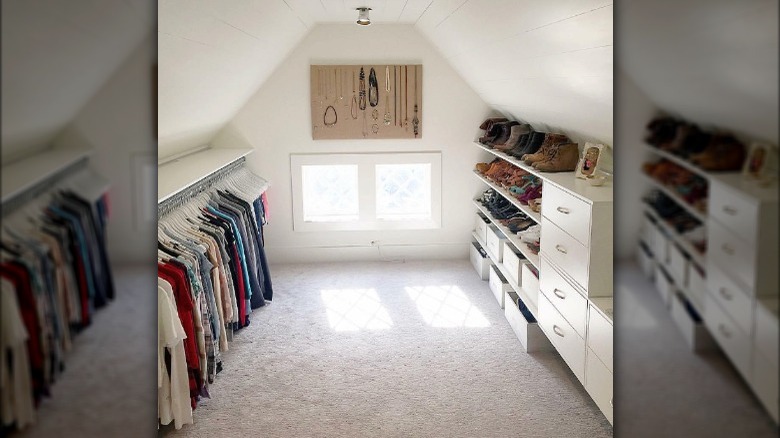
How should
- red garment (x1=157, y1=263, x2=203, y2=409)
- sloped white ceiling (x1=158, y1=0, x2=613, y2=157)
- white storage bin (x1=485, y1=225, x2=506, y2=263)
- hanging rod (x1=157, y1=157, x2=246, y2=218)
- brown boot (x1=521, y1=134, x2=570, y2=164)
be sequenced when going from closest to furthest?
1. sloped white ceiling (x1=158, y1=0, x2=613, y2=157)
2. red garment (x1=157, y1=263, x2=203, y2=409)
3. hanging rod (x1=157, y1=157, x2=246, y2=218)
4. brown boot (x1=521, y1=134, x2=570, y2=164)
5. white storage bin (x1=485, y1=225, x2=506, y2=263)

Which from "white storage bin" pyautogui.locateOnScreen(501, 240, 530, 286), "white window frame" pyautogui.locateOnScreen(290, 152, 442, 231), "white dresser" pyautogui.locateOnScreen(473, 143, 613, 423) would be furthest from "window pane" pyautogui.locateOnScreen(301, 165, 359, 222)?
"white dresser" pyautogui.locateOnScreen(473, 143, 613, 423)

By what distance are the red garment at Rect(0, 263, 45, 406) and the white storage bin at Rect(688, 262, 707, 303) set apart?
419mm

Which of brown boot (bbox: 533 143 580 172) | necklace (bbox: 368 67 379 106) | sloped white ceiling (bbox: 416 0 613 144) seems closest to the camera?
sloped white ceiling (bbox: 416 0 613 144)

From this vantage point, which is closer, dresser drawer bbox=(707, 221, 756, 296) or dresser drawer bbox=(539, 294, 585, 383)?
dresser drawer bbox=(707, 221, 756, 296)

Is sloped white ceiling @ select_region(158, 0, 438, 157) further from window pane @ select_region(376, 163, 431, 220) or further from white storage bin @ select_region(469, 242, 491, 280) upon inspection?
white storage bin @ select_region(469, 242, 491, 280)

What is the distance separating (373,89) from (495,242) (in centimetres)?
174

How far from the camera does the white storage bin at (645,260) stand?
1.66ft

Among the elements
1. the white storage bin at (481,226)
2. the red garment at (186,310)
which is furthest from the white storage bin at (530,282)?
the red garment at (186,310)

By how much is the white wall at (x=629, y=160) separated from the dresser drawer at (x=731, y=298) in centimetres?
9

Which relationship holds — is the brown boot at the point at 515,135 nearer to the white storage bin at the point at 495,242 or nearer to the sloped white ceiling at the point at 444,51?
the sloped white ceiling at the point at 444,51

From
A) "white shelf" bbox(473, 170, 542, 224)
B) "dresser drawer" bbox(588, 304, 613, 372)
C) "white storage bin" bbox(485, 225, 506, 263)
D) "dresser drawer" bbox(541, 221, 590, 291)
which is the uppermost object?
"white shelf" bbox(473, 170, 542, 224)

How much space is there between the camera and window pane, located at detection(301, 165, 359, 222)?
6020 millimetres

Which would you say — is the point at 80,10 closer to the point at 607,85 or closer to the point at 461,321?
the point at 607,85

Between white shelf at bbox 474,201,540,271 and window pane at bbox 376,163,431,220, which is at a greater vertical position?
window pane at bbox 376,163,431,220
